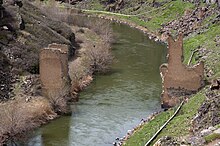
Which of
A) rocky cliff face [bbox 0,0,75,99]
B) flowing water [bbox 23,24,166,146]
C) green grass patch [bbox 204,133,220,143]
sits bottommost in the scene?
flowing water [bbox 23,24,166,146]

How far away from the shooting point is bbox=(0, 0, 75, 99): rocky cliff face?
159 feet

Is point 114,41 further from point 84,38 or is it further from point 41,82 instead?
point 41,82

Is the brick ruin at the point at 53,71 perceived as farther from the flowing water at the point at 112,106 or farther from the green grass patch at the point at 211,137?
the green grass patch at the point at 211,137

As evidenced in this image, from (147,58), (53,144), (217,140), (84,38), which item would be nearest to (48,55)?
(53,144)

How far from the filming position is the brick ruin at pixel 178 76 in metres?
40.2

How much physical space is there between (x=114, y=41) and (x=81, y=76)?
24.5 metres

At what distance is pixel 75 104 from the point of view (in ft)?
142

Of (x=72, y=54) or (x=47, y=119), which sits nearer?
(x=47, y=119)

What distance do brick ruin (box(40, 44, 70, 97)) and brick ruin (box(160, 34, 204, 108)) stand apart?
795 cm

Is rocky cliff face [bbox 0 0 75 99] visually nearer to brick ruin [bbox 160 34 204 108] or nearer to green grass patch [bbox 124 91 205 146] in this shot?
green grass patch [bbox 124 91 205 146]

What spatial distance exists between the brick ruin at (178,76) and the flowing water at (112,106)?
93.3 inches

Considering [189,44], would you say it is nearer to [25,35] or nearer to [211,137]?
[25,35]

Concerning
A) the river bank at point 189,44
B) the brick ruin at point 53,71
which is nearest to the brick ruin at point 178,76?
the river bank at point 189,44

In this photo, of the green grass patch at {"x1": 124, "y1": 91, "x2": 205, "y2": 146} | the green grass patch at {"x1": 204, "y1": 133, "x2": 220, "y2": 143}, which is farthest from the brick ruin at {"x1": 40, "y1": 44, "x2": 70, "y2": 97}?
the green grass patch at {"x1": 204, "y1": 133, "x2": 220, "y2": 143}
